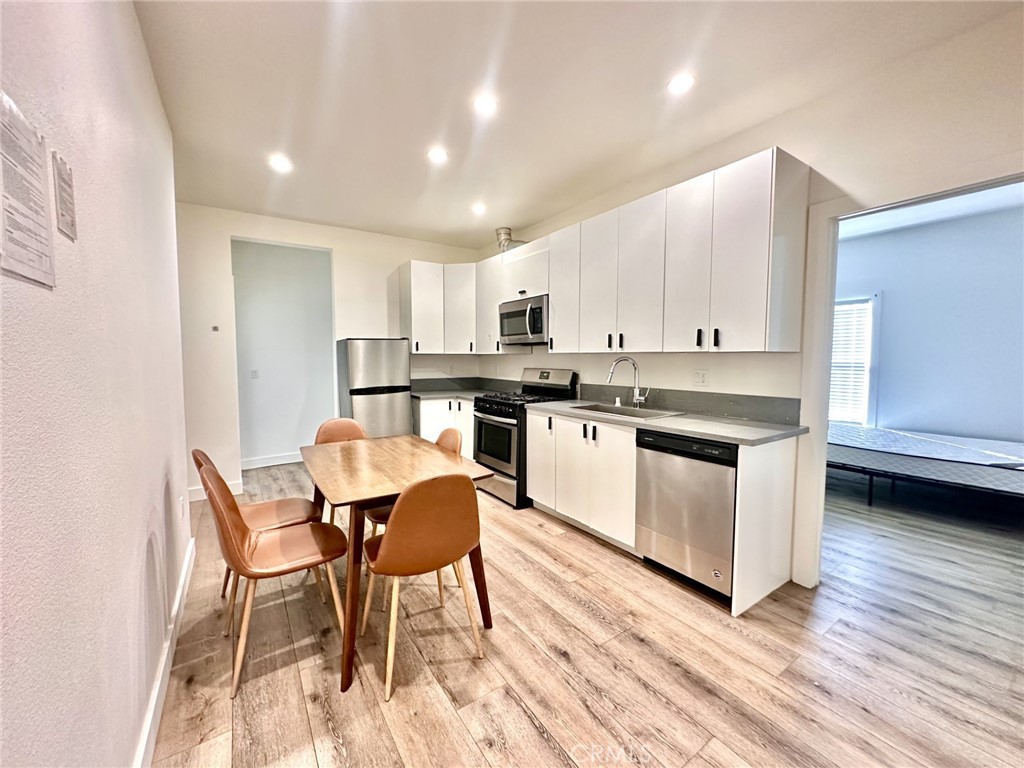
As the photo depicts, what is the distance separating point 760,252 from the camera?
2217 millimetres

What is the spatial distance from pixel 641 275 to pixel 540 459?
5.42 ft

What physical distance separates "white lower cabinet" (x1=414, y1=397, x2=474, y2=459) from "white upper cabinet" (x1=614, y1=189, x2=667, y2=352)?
6.70 ft

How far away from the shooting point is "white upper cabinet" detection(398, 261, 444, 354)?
4527mm

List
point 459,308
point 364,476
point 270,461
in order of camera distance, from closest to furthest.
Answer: point 364,476 → point 459,308 → point 270,461

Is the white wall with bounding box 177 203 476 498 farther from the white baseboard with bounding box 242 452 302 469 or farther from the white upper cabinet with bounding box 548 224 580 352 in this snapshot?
the white upper cabinet with bounding box 548 224 580 352

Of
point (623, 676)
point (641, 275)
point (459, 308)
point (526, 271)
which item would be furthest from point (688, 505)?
point (459, 308)

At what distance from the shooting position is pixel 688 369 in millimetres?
2975

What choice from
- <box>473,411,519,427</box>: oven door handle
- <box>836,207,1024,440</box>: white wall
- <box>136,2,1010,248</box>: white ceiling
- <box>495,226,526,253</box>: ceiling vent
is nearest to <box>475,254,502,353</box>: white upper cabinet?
<box>495,226,526,253</box>: ceiling vent

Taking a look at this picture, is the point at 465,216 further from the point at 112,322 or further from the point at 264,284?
the point at 112,322

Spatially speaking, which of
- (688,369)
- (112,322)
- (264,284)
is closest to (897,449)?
(688,369)

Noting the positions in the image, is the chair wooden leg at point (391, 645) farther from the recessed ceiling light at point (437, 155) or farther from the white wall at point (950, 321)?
the white wall at point (950, 321)

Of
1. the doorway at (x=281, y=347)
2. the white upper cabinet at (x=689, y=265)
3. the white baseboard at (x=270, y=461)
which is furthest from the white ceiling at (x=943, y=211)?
the white baseboard at (x=270, y=461)

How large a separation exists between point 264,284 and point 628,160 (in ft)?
14.3

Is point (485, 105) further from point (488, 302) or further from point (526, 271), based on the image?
point (488, 302)
